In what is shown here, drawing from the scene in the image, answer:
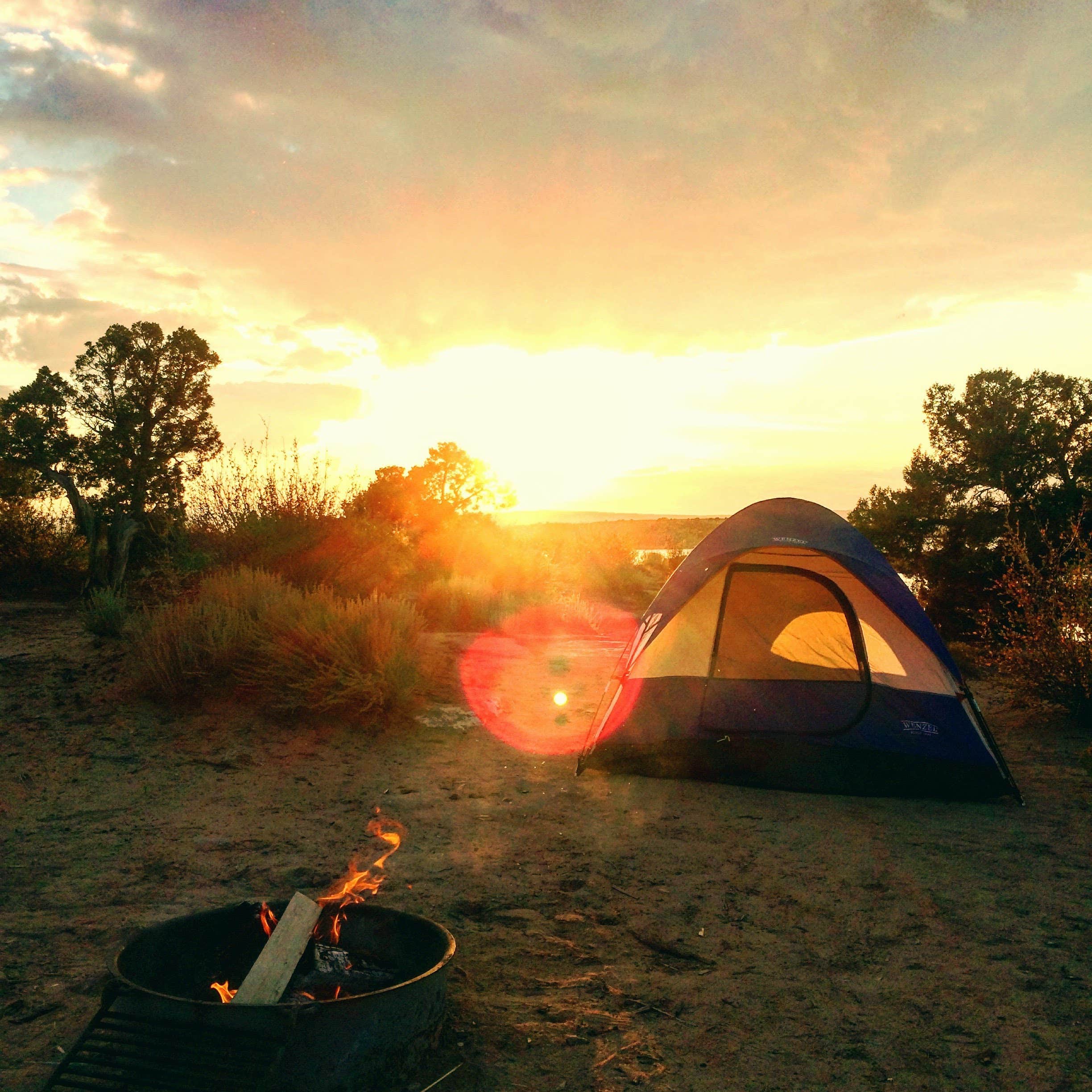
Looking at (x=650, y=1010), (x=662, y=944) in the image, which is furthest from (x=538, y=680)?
(x=650, y=1010)

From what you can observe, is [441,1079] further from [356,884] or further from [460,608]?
[460,608]

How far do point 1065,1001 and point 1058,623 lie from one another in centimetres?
505

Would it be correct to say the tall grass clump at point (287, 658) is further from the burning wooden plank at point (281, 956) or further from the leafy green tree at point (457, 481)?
the leafy green tree at point (457, 481)

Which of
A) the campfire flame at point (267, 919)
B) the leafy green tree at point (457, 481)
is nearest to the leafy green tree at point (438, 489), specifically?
the leafy green tree at point (457, 481)

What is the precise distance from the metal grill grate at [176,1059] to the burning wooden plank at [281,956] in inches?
4.4

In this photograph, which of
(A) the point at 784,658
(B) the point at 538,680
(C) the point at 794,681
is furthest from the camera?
(B) the point at 538,680

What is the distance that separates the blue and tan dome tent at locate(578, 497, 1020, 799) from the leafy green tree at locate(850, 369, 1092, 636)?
10.8m

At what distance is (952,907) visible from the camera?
13.6ft

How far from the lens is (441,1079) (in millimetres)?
2734

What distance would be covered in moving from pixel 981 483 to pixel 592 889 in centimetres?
1609

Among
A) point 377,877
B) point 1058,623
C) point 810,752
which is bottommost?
point 377,877

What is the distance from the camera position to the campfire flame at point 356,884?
312 centimetres

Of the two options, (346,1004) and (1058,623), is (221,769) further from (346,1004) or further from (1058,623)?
(1058,623)

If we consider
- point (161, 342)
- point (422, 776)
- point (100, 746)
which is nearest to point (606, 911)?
point (422, 776)
